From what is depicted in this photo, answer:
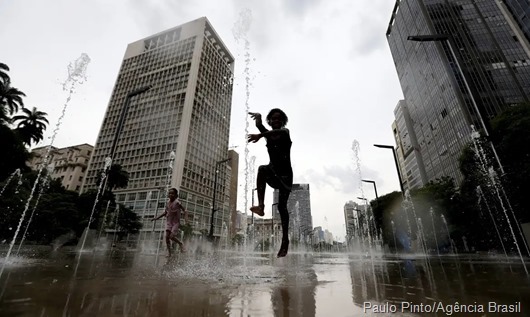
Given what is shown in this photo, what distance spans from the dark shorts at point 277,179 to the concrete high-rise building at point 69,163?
89496 millimetres

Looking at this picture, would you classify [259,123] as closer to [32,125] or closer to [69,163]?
[32,125]

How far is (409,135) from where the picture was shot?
89125 mm

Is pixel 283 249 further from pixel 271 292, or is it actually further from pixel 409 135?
pixel 409 135

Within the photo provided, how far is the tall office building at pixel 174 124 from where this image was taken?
206ft

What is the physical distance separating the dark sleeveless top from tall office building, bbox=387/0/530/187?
54756mm

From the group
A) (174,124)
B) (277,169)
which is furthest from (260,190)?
(174,124)

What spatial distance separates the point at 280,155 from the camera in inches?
166

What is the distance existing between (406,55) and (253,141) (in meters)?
98.1

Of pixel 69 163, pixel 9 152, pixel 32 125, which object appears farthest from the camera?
pixel 69 163

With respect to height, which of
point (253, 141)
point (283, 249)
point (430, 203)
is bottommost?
point (283, 249)

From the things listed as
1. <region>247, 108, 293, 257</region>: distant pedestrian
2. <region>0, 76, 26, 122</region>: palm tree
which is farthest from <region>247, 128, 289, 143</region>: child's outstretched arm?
<region>0, 76, 26, 122</region>: palm tree

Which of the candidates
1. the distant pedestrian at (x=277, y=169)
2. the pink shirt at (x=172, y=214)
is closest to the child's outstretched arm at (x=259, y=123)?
the distant pedestrian at (x=277, y=169)

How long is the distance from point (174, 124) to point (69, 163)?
130 feet

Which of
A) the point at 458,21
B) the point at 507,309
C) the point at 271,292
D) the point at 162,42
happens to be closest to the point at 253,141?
the point at 271,292
